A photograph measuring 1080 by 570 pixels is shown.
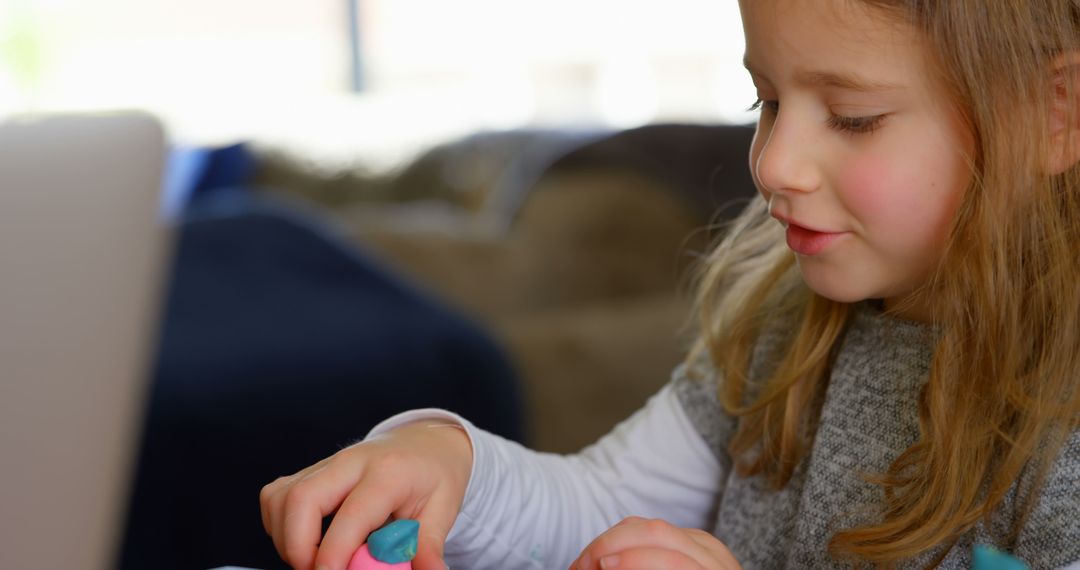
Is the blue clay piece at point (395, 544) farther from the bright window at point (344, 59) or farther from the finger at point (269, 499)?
the bright window at point (344, 59)

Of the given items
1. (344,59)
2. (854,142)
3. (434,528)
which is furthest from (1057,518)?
(344,59)

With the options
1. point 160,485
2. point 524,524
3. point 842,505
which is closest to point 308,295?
point 160,485

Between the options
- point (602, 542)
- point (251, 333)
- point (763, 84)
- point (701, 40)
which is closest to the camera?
point (602, 542)

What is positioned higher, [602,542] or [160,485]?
[602,542]

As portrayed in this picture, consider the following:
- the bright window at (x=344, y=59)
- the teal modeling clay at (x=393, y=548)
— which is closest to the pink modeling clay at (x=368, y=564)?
the teal modeling clay at (x=393, y=548)

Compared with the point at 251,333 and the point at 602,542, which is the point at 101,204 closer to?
the point at 602,542

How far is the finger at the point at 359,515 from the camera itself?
0.58 metres

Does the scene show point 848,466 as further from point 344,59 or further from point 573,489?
point 344,59

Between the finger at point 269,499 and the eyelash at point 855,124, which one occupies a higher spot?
the eyelash at point 855,124

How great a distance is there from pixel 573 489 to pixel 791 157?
1.02 ft

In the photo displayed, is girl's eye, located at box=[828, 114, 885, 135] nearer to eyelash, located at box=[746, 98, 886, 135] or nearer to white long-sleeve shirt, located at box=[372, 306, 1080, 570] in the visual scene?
eyelash, located at box=[746, 98, 886, 135]

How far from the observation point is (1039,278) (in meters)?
0.68

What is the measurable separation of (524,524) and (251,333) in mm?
1021

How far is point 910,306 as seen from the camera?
76 centimetres
